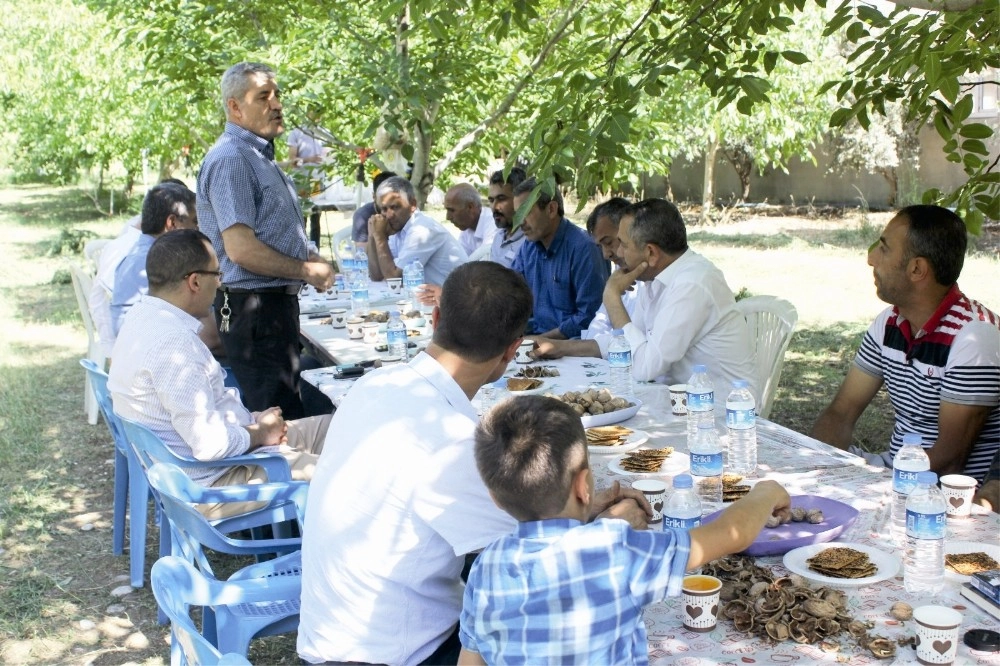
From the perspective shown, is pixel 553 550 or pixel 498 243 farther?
pixel 498 243

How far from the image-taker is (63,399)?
8586mm

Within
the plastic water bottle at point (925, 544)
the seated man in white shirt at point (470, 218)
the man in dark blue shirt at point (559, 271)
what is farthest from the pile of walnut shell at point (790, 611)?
the seated man in white shirt at point (470, 218)

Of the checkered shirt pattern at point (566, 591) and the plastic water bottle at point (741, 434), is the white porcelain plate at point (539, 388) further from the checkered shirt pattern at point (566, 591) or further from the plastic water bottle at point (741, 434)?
the checkered shirt pattern at point (566, 591)

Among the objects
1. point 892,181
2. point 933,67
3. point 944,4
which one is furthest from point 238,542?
point 892,181

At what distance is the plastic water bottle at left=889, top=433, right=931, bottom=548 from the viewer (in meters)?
2.50

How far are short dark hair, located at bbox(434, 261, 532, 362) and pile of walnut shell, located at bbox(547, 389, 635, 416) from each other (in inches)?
44.7

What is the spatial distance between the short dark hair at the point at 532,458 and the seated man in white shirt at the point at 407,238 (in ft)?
19.8

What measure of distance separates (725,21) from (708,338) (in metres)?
1.47

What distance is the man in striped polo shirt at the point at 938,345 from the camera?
134 inches

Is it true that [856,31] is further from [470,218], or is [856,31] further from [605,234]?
[470,218]

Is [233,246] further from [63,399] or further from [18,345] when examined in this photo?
[18,345]

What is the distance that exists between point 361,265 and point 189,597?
551 cm

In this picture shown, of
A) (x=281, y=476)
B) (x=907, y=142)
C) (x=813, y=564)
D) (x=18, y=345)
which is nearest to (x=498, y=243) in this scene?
(x=281, y=476)

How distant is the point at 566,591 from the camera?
1779mm
